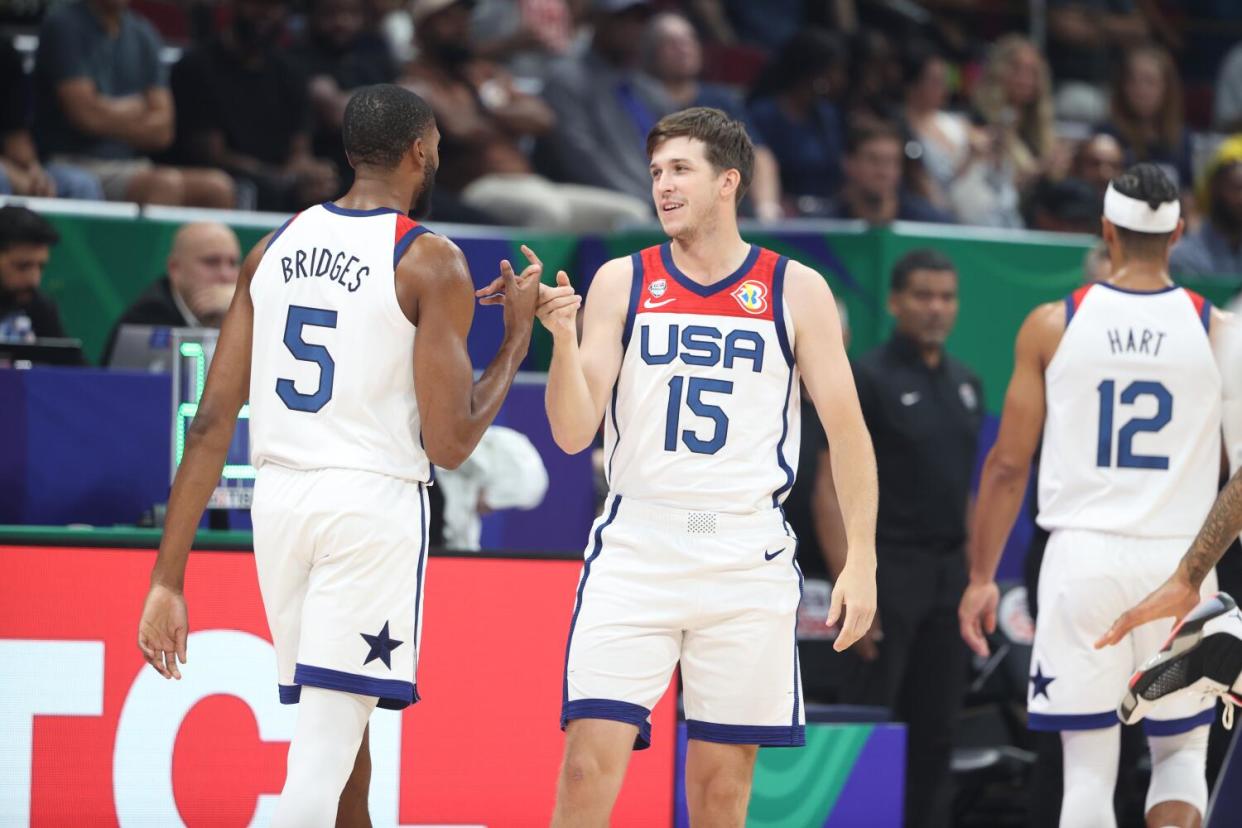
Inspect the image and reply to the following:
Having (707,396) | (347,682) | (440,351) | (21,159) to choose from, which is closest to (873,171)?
(21,159)

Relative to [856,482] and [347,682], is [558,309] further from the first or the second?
[347,682]

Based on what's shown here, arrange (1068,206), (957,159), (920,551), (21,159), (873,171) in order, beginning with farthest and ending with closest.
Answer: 1. (957,159)
2. (1068,206)
3. (873,171)
4. (21,159)
5. (920,551)

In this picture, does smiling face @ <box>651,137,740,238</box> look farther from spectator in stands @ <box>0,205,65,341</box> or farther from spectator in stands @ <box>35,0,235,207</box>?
spectator in stands @ <box>35,0,235,207</box>

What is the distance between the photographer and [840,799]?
6480 mm

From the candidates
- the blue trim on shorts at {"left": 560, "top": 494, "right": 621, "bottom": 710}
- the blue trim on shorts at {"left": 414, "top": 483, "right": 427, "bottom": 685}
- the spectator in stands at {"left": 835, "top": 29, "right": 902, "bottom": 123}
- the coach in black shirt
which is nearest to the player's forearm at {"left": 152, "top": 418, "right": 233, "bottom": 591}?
the blue trim on shorts at {"left": 414, "top": 483, "right": 427, "bottom": 685}

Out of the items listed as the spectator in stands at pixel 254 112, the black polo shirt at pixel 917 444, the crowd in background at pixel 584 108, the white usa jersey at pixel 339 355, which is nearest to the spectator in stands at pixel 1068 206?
the crowd in background at pixel 584 108

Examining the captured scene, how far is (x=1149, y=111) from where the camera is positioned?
41.9 feet

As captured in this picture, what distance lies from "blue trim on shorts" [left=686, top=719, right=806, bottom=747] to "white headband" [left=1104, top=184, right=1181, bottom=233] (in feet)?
7.02

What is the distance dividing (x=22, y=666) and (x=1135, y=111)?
9448 millimetres

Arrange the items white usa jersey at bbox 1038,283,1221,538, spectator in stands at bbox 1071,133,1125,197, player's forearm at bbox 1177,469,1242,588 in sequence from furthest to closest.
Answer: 1. spectator in stands at bbox 1071,133,1125,197
2. white usa jersey at bbox 1038,283,1221,538
3. player's forearm at bbox 1177,469,1242,588

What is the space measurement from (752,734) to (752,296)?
1174 millimetres

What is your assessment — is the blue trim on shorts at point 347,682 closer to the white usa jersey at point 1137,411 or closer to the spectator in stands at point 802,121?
the white usa jersey at point 1137,411

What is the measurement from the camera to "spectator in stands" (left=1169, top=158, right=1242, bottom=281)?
1097cm

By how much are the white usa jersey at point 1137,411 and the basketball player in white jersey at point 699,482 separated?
122cm
